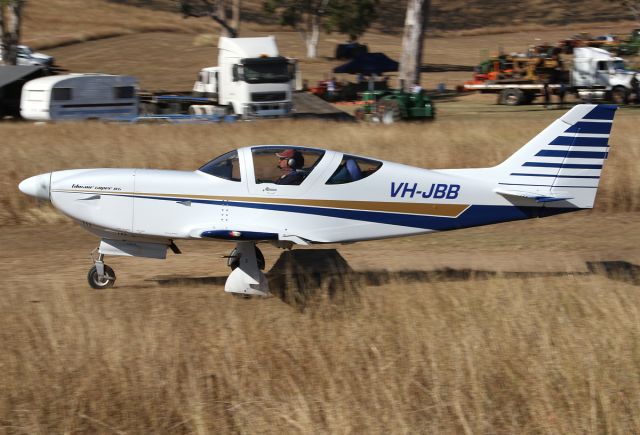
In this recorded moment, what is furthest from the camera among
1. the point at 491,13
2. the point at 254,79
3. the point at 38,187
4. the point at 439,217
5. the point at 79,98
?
the point at 491,13

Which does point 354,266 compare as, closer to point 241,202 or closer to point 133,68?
point 241,202

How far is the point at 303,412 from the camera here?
7312mm

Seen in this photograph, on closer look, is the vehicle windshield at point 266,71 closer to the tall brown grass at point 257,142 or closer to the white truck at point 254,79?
the white truck at point 254,79

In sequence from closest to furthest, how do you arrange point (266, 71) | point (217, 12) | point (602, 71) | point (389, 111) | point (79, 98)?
point (79, 98) < point (389, 111) < point (266, 71) < point (602, 71) < point (217, 12)

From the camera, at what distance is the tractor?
32.3 metres

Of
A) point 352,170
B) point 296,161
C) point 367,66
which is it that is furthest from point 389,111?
point 296,161

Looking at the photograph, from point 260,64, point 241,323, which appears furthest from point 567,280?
point 260,64

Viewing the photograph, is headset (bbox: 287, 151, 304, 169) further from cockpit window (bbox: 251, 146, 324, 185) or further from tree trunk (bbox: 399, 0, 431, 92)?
tree trunk (bbox: 399, 0, 431, 92)

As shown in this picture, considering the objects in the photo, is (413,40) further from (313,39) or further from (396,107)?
(313,39)

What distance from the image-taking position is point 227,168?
10562mm

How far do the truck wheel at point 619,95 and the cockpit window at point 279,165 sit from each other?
3257cm

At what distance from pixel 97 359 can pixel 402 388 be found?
10.1 feet

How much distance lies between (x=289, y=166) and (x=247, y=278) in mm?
1531

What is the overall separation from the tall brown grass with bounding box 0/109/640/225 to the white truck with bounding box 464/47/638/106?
16.0m
